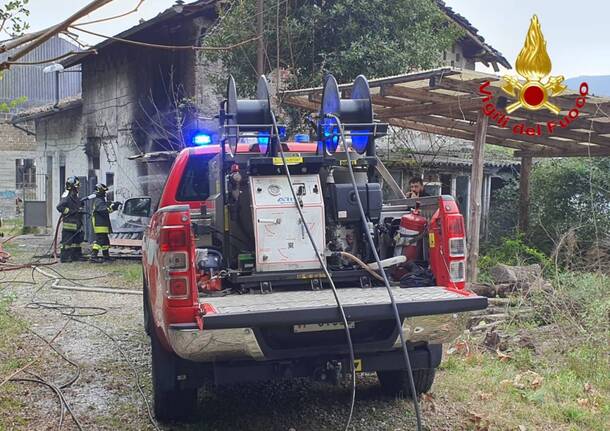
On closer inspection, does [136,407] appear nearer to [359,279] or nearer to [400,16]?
[359,279]

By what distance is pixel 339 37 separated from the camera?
12477 mm

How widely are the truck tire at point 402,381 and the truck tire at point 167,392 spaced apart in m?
1.50

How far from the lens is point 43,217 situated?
2045 cm

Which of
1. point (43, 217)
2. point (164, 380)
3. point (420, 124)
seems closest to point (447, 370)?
point (164, 380)

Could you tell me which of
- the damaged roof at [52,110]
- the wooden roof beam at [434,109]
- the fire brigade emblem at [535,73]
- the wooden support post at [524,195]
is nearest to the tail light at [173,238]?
the fire brigade emblem at [535,73]

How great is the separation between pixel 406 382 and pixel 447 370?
2.82 ft

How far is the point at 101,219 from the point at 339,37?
6.10m

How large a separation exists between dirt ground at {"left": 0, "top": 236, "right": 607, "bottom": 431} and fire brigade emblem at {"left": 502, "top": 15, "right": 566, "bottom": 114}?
12.3ft

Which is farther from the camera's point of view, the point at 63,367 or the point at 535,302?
the point at 535,302

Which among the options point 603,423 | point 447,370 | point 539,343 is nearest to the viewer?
point 603,423

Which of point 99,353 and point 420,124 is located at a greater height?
point 420,124

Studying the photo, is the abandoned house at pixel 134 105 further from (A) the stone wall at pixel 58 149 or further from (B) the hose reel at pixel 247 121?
(B) the hose reel at pixel 247 121

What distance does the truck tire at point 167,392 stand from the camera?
4.39 m

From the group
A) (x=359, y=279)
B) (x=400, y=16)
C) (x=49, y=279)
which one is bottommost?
(x=49, y=279)
